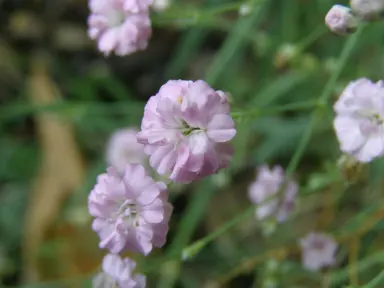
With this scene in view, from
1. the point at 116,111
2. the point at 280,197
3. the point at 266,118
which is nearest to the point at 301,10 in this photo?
the point at 266,118

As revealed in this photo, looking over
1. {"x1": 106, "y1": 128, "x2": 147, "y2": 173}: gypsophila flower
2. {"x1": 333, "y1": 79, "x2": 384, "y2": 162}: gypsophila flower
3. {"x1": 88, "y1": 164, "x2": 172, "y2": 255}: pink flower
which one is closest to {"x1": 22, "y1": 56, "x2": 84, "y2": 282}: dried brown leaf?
{"x1": 106, "y1": 128, "x2": 147, "y2": 173}: gypsophila flower

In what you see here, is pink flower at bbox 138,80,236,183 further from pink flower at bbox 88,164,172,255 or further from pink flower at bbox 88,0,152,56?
pink flower at bbox 88,0,152,56

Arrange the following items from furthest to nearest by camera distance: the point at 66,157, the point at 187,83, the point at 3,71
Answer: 1. the point at 3,71
2. the point at 66,157
3. the point at 187,83

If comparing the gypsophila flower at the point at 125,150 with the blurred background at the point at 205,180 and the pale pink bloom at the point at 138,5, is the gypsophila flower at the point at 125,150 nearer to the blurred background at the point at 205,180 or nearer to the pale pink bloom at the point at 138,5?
the blurred background at the point at 205,180

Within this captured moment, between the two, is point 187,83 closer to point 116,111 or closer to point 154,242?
point 154,242

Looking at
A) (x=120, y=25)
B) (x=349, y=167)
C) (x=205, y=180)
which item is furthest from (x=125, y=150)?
(x=349, y=167)

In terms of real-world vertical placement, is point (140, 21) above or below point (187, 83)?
above
